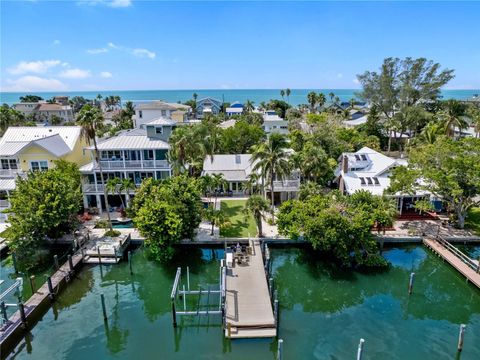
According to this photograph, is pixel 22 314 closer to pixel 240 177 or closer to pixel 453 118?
pixel 240 177

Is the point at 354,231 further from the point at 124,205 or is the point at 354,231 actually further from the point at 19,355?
the point at 124,205

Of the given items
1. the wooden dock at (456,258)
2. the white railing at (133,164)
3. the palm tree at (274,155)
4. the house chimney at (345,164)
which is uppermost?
the palm tree at (274,155)

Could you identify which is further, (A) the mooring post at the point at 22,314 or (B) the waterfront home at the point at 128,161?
(B) the waterfront home at the point at 128,161

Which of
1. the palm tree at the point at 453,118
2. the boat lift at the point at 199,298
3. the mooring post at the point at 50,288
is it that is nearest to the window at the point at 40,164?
the mooring post at the point at 50,288

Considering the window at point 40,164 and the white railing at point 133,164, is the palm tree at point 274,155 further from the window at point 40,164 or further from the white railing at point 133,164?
the window at point 40,164

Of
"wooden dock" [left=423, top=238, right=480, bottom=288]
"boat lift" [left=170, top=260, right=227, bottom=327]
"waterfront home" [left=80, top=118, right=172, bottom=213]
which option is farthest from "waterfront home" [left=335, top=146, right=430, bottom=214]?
"waterfront home" [left=80, top=118, right=172, bottom=213]

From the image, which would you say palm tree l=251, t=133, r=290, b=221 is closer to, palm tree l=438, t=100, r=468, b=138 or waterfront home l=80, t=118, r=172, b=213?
waterfront home l=80, t=118, r=172, b=213

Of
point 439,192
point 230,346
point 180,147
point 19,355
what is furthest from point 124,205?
point 439,192
